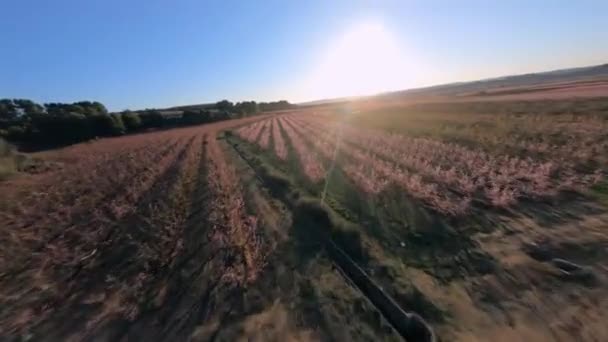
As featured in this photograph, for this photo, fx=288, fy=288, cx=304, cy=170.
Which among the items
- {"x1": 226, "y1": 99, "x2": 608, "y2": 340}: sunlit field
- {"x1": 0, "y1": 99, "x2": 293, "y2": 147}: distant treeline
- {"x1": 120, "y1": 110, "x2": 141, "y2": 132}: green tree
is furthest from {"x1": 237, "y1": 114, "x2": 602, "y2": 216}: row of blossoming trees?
{"x1": 120, "y1": 110, "x2": 141, "y2": 132}: green tree

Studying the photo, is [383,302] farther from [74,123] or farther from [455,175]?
[74,123]

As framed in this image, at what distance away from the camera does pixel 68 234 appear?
28.4ft

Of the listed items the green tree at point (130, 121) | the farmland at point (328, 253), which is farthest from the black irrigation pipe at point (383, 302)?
the green tree at point (130, 121)

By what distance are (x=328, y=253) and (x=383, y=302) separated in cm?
187

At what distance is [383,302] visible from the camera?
477 cm

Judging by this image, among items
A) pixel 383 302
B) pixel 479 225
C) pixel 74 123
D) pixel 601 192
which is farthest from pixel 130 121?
pixel 601 192

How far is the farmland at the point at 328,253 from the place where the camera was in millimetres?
4484

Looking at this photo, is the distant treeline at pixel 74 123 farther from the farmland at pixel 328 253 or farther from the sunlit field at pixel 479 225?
the sunlit field at pixel 479 225

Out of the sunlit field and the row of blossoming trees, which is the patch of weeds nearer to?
the sunlit field

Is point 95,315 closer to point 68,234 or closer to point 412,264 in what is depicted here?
point 68,234

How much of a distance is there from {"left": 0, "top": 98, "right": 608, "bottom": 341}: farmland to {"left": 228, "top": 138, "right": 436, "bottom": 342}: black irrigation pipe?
0.14 feet

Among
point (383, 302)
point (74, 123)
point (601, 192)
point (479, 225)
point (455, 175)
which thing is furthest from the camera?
point (74, 123)

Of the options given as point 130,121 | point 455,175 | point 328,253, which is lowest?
point 130,121

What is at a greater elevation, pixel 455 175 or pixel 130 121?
pixel 455 175
